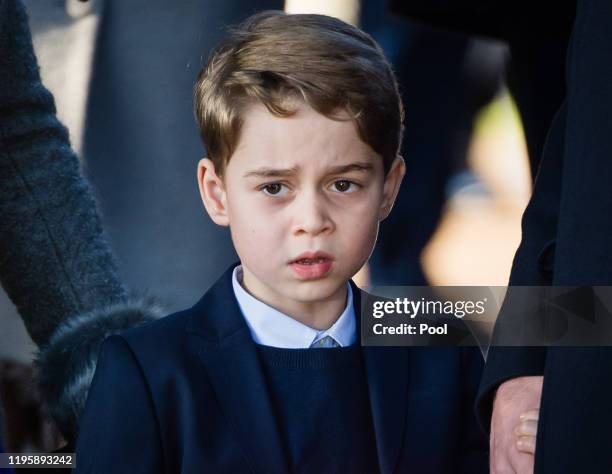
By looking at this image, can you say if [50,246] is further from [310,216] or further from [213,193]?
[310,216]

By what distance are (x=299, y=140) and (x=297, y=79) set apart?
9cm

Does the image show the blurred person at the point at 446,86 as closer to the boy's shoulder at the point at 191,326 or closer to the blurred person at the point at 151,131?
the blurred person at the point at 151,131

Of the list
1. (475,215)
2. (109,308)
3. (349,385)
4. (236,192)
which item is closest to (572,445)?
(349,385)

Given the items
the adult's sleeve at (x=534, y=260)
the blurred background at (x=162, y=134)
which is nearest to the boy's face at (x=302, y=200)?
the adult's sleeve at (x=534, y=260)

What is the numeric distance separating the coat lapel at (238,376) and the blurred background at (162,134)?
0.94 ft

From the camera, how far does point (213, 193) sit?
1.46m

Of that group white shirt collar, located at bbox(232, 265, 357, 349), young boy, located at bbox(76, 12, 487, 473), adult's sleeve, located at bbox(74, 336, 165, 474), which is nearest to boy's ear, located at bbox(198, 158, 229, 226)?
young boy, located at bbox(76, 12, 487, 473)

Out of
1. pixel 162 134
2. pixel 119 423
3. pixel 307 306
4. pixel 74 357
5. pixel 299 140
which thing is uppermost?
pixel 299 140

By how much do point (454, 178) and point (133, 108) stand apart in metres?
0.58

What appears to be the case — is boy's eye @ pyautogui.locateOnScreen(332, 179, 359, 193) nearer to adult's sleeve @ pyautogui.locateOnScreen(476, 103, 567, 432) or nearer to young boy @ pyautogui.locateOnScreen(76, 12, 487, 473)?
young boy @ pyautogui.locateOnScreen(76, 12, 487, 473)

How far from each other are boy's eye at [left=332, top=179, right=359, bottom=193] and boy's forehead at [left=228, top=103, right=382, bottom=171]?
0.10 feet

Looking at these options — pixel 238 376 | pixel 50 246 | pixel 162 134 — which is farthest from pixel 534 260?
pixel 50 246

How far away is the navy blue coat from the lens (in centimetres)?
135

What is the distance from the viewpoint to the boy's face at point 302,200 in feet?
4.38
